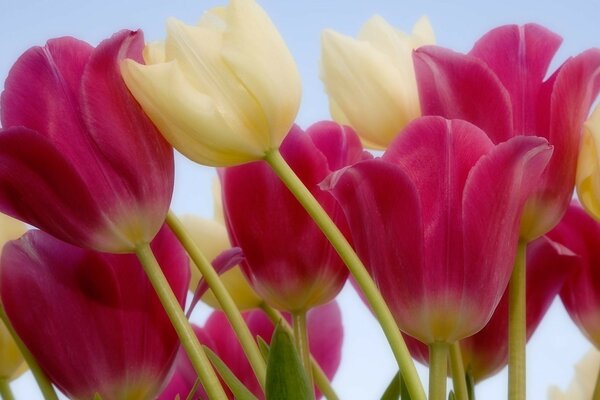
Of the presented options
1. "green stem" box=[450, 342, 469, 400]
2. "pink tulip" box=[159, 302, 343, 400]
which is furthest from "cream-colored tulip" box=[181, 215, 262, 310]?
"green stem" box=[450, 342, 469, 400]

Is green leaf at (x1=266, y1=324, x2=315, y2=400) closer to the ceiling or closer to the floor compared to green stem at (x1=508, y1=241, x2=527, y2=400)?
closer to the floor

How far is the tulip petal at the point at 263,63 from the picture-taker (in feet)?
1.26

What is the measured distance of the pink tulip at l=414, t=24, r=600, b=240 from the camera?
1.35ft

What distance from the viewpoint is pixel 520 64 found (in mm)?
436

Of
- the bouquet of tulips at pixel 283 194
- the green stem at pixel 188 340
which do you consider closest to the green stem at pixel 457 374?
the bouquet of tulips at pixel 283 194

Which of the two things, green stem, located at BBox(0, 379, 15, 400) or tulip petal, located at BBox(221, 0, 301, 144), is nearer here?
tulip petal, located at BBox(221, 0, 301, 144)

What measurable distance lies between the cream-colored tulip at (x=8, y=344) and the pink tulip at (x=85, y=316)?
4cm

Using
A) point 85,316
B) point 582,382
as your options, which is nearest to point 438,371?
point 85,316

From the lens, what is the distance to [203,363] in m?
0.38

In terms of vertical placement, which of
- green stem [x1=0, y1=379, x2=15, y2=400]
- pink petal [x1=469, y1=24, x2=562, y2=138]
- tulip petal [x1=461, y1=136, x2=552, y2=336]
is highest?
pink petal [x1=469, y1=24, x2=562, y2=138]

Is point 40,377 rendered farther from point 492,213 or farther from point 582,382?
point 582,382

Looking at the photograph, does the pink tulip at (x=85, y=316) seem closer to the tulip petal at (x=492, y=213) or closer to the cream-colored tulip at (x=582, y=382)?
the tulip petal at (x=492, y=213)

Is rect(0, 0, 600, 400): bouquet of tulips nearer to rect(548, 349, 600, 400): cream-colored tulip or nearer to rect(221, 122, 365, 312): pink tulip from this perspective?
rect(221, 122, 365, 312): pink tulip

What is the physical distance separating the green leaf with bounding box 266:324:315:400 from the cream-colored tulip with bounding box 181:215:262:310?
15 centimetres
